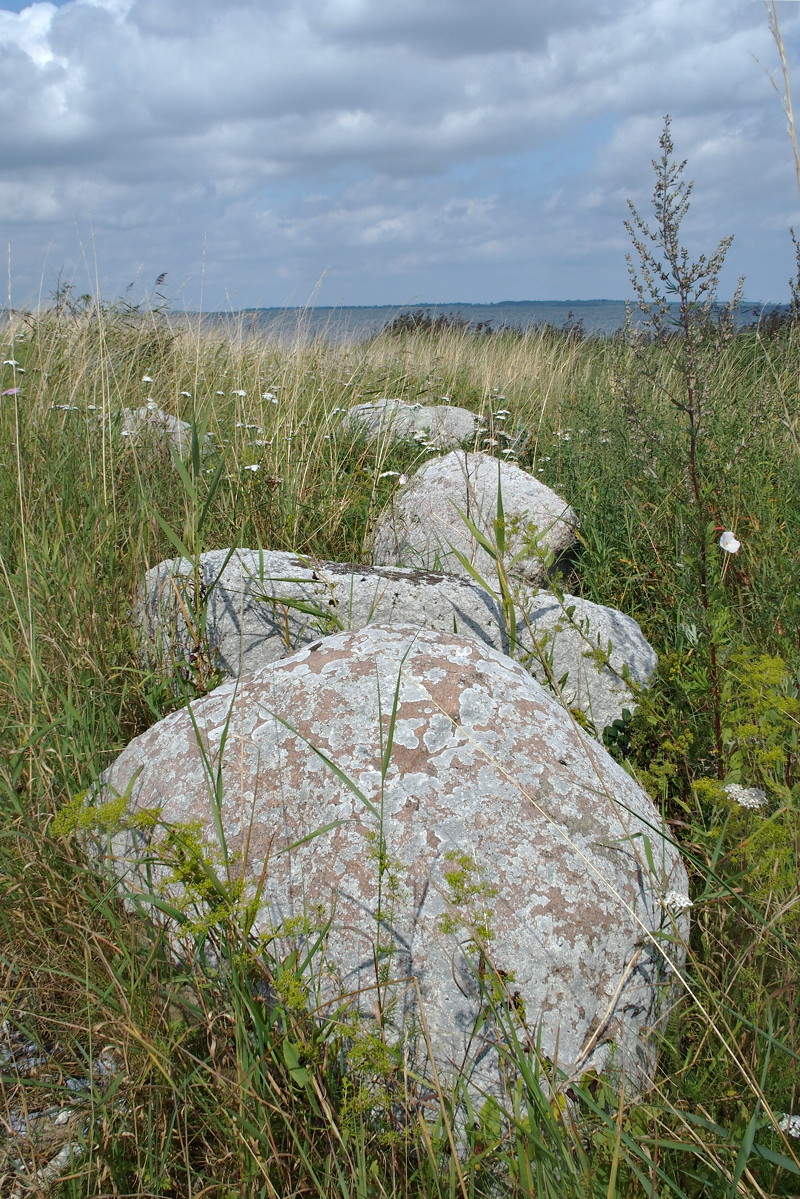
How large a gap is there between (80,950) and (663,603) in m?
2.59

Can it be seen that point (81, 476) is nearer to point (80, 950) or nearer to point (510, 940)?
point (80, 950)

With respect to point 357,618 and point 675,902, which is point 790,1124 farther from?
point 357,618

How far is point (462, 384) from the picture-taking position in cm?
746

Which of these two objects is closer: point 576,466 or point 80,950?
point 80,950

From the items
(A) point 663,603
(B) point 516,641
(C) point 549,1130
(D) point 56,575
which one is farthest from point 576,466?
(C) point 549,1130

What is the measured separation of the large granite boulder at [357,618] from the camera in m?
2.59

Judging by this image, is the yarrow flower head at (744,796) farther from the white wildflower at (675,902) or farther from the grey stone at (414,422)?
the grey stone at (414,422)

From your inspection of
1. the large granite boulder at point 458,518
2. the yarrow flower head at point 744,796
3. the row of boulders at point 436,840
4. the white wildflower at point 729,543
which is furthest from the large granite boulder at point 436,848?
the large granite boulder at point 458,518

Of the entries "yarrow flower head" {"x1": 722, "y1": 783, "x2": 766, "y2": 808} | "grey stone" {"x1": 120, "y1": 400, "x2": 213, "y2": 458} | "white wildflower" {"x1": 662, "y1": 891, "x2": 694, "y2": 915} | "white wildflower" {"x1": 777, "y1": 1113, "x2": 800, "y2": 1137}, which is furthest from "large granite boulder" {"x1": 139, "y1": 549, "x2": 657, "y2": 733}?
"white wildflower" {"x1": 777, "y1": 1113, "x2": 800, "y2": 1137}

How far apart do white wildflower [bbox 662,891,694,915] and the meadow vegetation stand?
3.3 inches

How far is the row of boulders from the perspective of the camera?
1.44m

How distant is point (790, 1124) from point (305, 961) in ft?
2.73

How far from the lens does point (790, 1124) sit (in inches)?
49.4

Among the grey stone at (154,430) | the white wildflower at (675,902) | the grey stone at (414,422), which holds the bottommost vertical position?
the white wildflower at (675,902)
